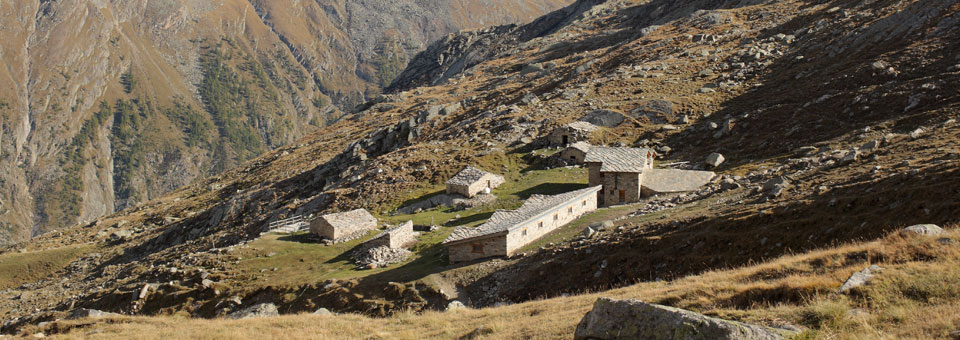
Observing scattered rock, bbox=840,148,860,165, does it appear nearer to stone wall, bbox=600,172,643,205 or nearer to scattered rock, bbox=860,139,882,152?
scattered rock, bbox=860,139,882,152

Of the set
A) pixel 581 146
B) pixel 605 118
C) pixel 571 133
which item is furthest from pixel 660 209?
pixel 605 118

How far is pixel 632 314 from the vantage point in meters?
10.5

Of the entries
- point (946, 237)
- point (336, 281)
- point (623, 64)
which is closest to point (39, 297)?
point (336, 281)

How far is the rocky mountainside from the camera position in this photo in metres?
14.4

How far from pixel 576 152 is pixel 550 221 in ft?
51.8

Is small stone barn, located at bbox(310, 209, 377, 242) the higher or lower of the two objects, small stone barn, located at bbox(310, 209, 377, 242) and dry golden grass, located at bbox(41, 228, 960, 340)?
the lower

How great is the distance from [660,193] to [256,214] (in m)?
37.4

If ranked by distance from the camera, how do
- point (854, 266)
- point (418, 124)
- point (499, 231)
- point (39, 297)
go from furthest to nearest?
point (418, 124)
point (39, 297)
point (499, 231)
point (854, 266)

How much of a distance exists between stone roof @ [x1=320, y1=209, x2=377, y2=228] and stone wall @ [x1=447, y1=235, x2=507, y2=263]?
11.9 metres

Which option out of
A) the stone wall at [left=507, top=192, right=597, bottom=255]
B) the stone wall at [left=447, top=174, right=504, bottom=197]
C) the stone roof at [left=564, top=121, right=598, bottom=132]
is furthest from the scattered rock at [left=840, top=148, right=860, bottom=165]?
the stone roof at [left=564, top=121, right=598, bottom=132]

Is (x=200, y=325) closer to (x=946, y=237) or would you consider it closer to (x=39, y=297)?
(x=946, y=237)

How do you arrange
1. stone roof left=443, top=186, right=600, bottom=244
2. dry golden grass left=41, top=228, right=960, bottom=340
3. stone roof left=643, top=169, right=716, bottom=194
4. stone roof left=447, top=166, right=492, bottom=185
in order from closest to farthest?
1. dry golden grass left=41, top=228, right=960, bottom=340
2. stone roof left=443, top=186, right=600, bottom=244
3. stone roof left=643, top=169, right=716, bottom=194
4. stone roof left=447, top=166, right=492, bottom=185

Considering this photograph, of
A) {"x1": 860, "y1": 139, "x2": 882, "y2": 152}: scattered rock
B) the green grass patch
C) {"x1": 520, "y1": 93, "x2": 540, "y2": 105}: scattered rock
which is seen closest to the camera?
{"x1": 860, "y1": 139, "x2": 882, "y2": 152}: scattered rock

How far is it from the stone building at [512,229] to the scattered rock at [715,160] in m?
10.2
